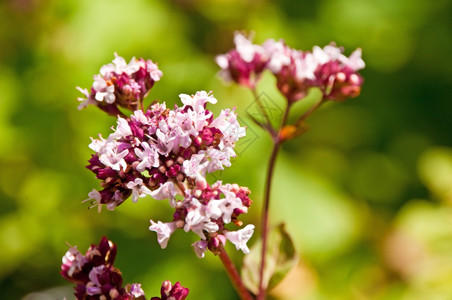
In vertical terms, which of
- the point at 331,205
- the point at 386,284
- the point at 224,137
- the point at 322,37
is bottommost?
the point at 386,284

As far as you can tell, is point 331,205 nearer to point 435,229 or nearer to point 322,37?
point 435,229

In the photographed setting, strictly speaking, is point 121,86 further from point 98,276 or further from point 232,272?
point 232,272

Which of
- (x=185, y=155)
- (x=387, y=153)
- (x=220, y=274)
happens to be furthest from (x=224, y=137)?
(x=387, y=153)

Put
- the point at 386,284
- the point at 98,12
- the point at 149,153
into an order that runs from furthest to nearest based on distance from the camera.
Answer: the point at 98,12
the point at 386,284
the point at 149,153

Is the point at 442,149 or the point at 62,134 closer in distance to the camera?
the point at 62,134

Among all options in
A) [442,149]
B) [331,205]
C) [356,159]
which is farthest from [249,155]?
[442,149]

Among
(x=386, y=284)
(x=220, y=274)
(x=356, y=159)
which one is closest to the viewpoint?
(x=220, y=274)

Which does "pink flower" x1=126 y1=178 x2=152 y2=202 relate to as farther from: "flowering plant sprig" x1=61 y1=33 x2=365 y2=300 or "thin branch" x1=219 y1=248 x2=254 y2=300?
"thin branch" x1=219 y1=248 x2=254 y2=300

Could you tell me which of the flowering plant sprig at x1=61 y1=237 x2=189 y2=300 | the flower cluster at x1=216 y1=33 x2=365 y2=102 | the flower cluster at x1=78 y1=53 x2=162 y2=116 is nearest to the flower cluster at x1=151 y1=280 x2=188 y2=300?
the flowering plant sprig at x1=61 y1=237 x2=189 y2=300

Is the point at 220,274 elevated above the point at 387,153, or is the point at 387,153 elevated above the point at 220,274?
the point at 387,153
